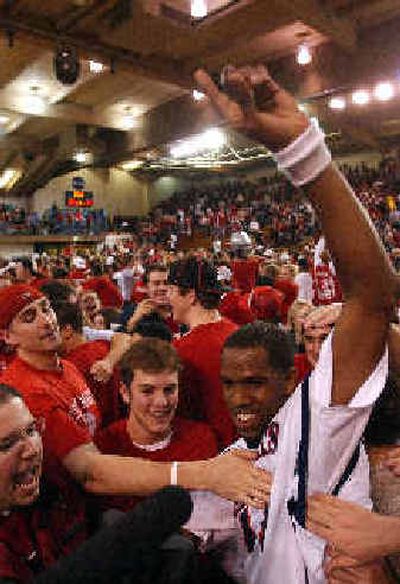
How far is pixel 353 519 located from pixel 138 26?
841cm

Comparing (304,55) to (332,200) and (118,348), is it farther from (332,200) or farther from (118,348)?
(332,200)

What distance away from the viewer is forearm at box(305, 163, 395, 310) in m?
1.07

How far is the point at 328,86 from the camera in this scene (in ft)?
29.9

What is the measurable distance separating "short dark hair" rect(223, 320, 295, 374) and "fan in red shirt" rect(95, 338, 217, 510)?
18.8 inches

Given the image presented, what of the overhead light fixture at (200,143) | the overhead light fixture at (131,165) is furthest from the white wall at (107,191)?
the overhead light fixture at (200,143)

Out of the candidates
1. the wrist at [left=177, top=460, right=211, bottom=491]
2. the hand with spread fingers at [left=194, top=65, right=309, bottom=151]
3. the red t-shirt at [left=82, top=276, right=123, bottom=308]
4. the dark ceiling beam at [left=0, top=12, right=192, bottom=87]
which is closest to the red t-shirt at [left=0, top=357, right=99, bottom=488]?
the wrist at [left=177, top=460, right=211, bottom=491]

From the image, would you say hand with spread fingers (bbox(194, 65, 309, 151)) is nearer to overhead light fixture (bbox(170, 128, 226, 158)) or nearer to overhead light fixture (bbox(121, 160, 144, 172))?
overhead light fixture (bbox(170, 128, 226, 158))

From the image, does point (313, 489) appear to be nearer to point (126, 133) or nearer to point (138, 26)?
point (138, 26)

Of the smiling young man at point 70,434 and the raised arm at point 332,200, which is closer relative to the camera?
the raised arm at point 332,200

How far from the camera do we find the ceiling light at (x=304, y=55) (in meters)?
8.98

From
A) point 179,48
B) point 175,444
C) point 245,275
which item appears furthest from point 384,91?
point 175,444

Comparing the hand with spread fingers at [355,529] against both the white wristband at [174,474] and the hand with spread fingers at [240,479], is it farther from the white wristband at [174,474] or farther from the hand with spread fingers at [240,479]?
the white wristband at [174,474]

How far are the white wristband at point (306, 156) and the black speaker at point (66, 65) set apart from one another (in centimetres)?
Result: 750

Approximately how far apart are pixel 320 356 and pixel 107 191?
2576cm
